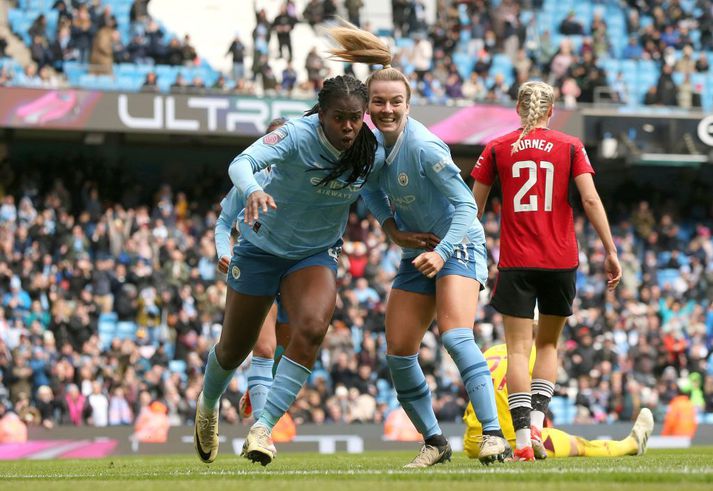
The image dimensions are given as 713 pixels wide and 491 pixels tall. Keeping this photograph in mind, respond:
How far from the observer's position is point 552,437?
29.5 feet

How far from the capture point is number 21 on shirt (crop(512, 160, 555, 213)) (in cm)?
798

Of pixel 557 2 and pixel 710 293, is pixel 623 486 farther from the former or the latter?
pixel 557 2

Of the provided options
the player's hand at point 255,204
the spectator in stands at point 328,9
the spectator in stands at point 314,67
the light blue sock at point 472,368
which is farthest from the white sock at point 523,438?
the spectator in stands at point 328,9

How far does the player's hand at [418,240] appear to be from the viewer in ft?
24.5

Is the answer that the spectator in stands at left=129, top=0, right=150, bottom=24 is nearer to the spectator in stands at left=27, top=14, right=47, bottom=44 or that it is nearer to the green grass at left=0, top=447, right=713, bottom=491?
the spectator in stands at left=27, top=14, right=47, bottom=44

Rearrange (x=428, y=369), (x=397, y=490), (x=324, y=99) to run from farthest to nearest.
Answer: (x=428, y=369) < (x=324, y=99) < (x=397, y=490)

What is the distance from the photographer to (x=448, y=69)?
24078 millimetres

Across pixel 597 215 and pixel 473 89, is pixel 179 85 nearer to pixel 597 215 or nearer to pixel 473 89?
pixel 473 89

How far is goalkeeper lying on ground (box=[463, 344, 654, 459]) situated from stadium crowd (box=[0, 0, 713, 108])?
13186mm

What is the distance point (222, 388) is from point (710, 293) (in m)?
16.1

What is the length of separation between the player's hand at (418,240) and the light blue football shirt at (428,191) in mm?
58

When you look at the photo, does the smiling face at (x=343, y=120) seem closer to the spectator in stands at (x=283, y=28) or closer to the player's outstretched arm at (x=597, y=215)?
the player's outstretched arm at (x=597, y=215)

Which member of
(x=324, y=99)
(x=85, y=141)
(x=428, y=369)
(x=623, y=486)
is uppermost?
(x=324, y=99)

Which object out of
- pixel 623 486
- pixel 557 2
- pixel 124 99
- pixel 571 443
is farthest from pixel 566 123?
pixel 623 486
